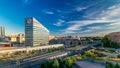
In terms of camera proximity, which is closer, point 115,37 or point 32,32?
point 115,37

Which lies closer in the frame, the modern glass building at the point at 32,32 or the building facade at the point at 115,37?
the building facade at the point at 115,37

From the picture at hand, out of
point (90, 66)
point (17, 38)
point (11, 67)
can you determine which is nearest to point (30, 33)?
point (17, 38)

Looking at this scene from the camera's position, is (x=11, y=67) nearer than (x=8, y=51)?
Yes

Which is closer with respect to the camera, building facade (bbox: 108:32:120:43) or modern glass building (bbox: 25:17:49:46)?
building facade (bbox: 108:32:120:43)

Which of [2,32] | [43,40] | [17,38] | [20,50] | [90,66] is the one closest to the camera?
[90,66]

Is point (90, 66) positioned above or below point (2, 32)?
below

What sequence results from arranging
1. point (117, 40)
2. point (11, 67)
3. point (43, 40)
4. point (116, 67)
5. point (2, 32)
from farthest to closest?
1. point (2, 32)
2. point (43, 40)
3. point (117, 40)
4. point (11, 67)
5. point (116, 67)

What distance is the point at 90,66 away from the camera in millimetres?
17234

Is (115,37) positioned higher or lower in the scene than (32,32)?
lower

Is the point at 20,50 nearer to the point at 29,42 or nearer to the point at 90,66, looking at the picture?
the point at 29,42

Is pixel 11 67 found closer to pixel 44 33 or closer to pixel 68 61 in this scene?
pixel 68 61

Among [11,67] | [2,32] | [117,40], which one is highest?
[2,32]

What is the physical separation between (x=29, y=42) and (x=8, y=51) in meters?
22.8

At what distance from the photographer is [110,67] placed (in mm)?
14500
